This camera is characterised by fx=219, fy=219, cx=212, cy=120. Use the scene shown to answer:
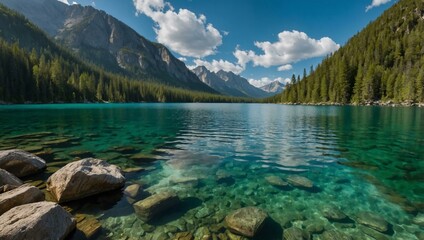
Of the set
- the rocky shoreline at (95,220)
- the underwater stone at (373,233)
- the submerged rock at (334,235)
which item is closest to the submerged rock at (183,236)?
the rocky shoreline at (95,220)

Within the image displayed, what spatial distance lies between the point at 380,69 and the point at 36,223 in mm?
164669

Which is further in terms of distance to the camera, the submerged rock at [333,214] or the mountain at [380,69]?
the mountain at [380,69]

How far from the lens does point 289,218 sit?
9508 millimetres

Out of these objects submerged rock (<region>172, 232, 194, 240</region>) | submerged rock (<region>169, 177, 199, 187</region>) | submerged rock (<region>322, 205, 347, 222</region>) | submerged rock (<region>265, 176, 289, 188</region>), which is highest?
submerged rock (<region>169, 177, 199, 187</region>)

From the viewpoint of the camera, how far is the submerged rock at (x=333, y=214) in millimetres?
9358

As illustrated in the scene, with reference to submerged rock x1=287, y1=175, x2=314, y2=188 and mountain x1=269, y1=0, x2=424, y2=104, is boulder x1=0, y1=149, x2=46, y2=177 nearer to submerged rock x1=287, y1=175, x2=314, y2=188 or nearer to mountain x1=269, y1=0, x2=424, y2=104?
submerged rock x1=287, y1=175, x2=314, y2=188

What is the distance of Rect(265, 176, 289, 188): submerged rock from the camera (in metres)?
13.1

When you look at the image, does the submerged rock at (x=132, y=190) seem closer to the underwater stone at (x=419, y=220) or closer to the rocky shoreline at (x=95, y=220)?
the rocky shoreline at (x=95, y=220)

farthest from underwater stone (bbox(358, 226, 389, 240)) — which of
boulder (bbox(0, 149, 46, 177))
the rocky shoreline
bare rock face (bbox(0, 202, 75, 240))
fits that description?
boulder (bbox(0, 149, 46, 177))

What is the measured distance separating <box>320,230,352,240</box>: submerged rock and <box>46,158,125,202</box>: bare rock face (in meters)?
10.2

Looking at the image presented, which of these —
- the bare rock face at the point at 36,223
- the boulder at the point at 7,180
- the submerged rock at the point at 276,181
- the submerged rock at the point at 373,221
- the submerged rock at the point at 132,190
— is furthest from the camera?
the submerged rock at the point at 276,181

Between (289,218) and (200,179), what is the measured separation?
6.04m

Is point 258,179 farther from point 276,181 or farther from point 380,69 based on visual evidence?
point 380,69

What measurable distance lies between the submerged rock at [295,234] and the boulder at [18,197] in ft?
34.0
